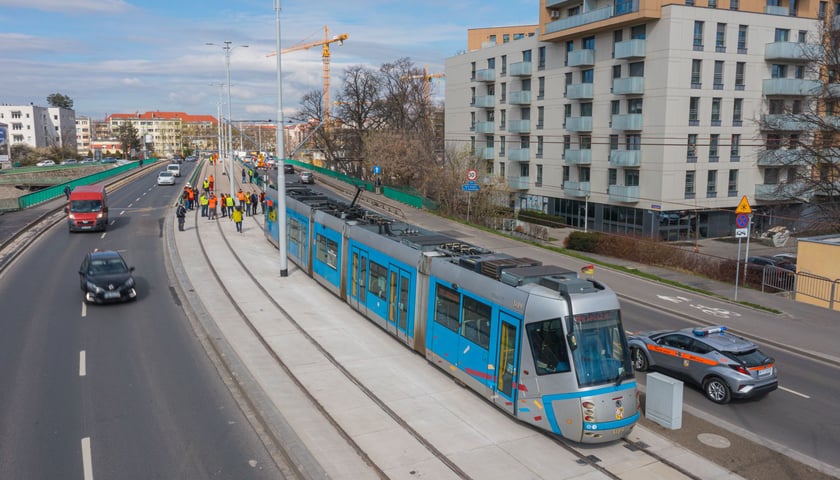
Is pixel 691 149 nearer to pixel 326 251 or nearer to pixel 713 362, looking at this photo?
pixel 326 251

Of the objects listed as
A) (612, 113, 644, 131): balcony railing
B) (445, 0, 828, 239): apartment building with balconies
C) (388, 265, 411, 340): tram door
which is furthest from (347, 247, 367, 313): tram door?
(612, 113, 644, 131): balcony railing

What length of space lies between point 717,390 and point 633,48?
1434 inches

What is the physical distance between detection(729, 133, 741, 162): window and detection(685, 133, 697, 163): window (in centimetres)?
385

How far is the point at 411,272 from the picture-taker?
15055mm

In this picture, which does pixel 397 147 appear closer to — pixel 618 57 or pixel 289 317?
pixel 618 57

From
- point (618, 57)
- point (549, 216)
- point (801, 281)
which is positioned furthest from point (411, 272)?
point (549, 216)

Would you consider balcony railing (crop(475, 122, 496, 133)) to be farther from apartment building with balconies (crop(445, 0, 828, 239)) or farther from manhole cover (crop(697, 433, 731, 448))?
manhole cover (crop(697, 433, 731, 448))

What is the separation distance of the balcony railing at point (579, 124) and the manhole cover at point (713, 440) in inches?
1624

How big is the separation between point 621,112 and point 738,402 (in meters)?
37.0

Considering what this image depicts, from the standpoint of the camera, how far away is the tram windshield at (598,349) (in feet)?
33.7

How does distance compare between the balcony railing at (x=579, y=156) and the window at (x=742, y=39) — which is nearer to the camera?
the window at (x=742, y=39)

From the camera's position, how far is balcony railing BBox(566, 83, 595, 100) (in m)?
49.4

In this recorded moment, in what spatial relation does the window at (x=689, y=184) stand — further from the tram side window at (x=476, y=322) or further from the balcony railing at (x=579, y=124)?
the tram side window at (x=476, y=322)

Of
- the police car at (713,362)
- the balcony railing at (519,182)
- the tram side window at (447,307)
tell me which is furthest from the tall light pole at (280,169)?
the balcony railing at (519,182)
